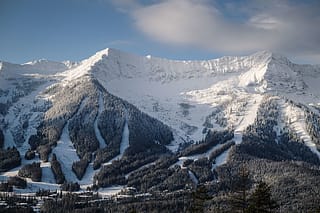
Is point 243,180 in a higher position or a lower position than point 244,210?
higher

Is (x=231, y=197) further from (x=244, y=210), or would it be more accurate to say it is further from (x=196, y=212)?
(x=196, y=212)

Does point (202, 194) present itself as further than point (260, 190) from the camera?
Yes

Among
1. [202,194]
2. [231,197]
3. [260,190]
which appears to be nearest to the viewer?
[260,190]

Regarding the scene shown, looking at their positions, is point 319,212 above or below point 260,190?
below

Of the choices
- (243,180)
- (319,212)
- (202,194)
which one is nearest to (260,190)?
(243,180)

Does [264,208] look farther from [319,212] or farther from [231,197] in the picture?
[319,212]

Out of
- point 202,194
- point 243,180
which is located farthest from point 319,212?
point 243,180

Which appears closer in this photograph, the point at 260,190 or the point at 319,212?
the point at 260,190

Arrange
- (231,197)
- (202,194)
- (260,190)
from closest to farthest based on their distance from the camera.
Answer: (260,190)
(231,197)
(202,194)
